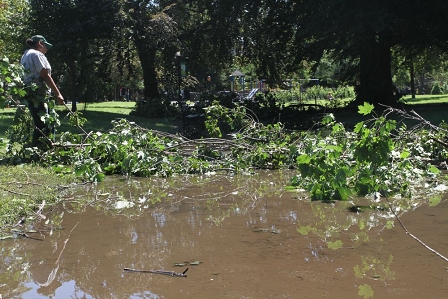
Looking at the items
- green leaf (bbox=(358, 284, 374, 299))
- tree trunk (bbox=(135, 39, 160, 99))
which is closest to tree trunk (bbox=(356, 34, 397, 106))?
tree trunk (bbox=(135, 39, 160, 99))

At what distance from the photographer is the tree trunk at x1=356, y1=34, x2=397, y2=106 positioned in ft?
75.8

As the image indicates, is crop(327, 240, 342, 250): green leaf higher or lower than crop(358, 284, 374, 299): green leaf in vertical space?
lower

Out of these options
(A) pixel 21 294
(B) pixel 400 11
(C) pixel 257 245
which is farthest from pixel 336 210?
(B) pixel 400 11

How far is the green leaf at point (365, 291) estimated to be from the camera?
386cm

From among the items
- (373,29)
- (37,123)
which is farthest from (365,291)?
(373,29)

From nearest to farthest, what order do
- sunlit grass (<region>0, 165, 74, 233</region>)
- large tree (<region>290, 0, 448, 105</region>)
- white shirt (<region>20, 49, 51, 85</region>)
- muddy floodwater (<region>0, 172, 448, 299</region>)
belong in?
1. muddy floodwater (<region>0, 172, 448, 299</region>)
2. sunlit grass (<region>0, 165, 74, 233</region>)
3. white shirt (<region>20, 49, 51, 85</region>)
4. large tree (<region>290, 0, 448, 105</region>)

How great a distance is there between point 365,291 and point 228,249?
138 cm

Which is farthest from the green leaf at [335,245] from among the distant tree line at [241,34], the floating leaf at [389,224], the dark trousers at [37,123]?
the distant tree line at [241,34]

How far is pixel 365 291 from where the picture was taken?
155 inches

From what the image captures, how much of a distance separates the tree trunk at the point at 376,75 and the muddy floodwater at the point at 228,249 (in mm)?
16681

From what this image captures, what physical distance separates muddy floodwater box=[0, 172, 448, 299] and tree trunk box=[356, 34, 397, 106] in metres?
16.7

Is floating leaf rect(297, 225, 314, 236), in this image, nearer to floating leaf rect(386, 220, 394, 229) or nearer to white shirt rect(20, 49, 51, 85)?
floating leaf rect(386, 220, 394, 229)

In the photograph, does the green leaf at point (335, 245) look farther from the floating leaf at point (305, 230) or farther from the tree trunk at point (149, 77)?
the tree trunk at point (149, 77)

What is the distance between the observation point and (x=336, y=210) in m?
6.57
